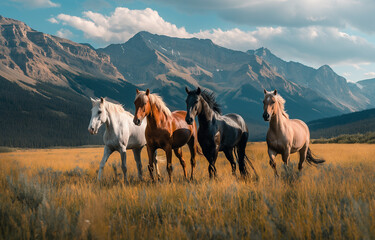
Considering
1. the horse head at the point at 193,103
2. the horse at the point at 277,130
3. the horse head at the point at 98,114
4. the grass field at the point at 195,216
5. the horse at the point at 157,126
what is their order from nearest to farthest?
the grass field at the point at 195,216 < the horse head at the point at 193,103 < the horse at the point at 157,126 < the horse at the point at 277,130 < the horse head at the point at 98,114

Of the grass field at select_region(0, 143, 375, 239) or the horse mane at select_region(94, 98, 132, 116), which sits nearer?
the grass field at select_region(0, 143, 375, 239)

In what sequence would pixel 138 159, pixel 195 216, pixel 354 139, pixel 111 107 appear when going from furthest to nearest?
pixel 354 139
pixel 138 159
pixel 111 107
pixel 195 216

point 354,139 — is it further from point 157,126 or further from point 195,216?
point 195,216

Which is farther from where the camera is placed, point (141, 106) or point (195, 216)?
point (141, 106)

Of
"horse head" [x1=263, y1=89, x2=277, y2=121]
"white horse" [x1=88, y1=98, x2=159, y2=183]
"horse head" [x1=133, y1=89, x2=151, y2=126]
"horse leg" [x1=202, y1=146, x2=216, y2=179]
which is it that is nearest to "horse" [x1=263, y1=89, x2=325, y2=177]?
"horse head" [x1=263, y1=89, x2=277, y2=121]

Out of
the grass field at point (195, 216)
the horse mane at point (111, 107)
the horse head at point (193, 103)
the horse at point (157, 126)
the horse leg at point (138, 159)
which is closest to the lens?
the grass field at point (195, 216)

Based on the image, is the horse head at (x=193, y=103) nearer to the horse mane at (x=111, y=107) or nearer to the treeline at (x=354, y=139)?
the horse mane at (x=111, y=107)

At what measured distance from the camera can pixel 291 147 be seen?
8.80 metres

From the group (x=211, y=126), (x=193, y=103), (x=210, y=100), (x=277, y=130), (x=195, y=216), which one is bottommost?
(x=195, y=216)

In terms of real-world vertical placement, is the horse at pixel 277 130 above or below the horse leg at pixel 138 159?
above

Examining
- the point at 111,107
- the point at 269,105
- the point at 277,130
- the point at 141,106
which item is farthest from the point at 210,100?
the point at 111,107

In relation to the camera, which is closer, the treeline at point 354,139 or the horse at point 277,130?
the horse at point 277,130

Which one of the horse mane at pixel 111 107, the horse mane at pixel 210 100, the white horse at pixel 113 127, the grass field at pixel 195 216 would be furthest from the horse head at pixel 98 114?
the horse mane at pixel 210 100

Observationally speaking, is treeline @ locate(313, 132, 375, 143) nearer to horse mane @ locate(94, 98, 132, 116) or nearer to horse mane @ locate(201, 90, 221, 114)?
horse mane @ locate(201, 90, 221, 114)
